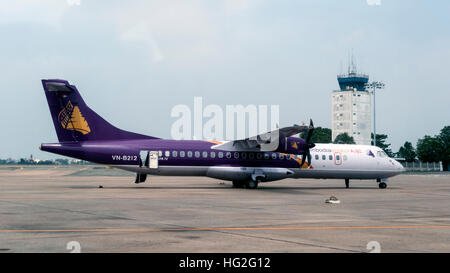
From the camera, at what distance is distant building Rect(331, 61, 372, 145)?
19375cm

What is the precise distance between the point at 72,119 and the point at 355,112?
569 ft

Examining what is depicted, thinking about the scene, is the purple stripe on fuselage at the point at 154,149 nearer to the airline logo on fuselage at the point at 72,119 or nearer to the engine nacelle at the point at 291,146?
the airline logo on fuselage at the point at 72,119

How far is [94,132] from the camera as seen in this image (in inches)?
1275

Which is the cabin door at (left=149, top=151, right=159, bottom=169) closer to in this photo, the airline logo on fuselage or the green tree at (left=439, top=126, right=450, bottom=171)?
the airline logo on fuselage

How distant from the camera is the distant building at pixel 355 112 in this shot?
19375 centimetres

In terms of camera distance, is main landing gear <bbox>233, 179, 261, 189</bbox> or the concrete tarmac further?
main landing gear <bbox>233, 179, 261, 189</bbox>

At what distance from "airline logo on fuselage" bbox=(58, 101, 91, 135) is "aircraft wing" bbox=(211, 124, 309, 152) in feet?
29.2

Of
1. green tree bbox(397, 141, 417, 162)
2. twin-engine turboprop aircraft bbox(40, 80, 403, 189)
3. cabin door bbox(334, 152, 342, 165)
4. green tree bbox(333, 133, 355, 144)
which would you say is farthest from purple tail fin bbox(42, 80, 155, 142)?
green tree bbox(397, 141, 417, 162)

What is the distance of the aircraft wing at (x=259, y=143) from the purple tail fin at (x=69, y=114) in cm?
840

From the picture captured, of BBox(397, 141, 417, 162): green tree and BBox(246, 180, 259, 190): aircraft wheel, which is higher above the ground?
BBox(397, 141, 417, 162): green tree

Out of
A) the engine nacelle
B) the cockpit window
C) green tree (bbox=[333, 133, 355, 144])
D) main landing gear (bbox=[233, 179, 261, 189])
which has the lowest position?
main landing gear (bbox=[233, 179, 261, 189])
